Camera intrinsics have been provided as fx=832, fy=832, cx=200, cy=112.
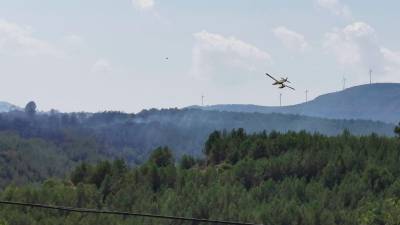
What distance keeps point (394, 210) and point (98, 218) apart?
68.3 metres

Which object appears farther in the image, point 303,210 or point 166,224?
point 303,210

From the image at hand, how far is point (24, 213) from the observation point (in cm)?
19862

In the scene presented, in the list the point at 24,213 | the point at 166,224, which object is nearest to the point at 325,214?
the point at 166,224

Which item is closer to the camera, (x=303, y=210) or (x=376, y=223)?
(x=376, y=223)

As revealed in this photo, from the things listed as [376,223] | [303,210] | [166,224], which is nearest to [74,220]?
[166,224]

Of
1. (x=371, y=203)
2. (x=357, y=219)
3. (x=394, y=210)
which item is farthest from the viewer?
(x=371, y=203)

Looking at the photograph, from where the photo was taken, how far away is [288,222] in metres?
193

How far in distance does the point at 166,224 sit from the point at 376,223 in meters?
45.0

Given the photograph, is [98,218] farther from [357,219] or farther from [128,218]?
[357,219]

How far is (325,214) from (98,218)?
5290 centimetres

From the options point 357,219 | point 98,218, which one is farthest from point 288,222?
point 98,218

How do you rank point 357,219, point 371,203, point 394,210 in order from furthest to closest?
point 371,203 → point 357,219 → point 394,210

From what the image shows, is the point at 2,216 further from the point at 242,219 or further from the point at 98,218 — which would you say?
the point at 242,219

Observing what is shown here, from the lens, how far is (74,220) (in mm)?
193000
